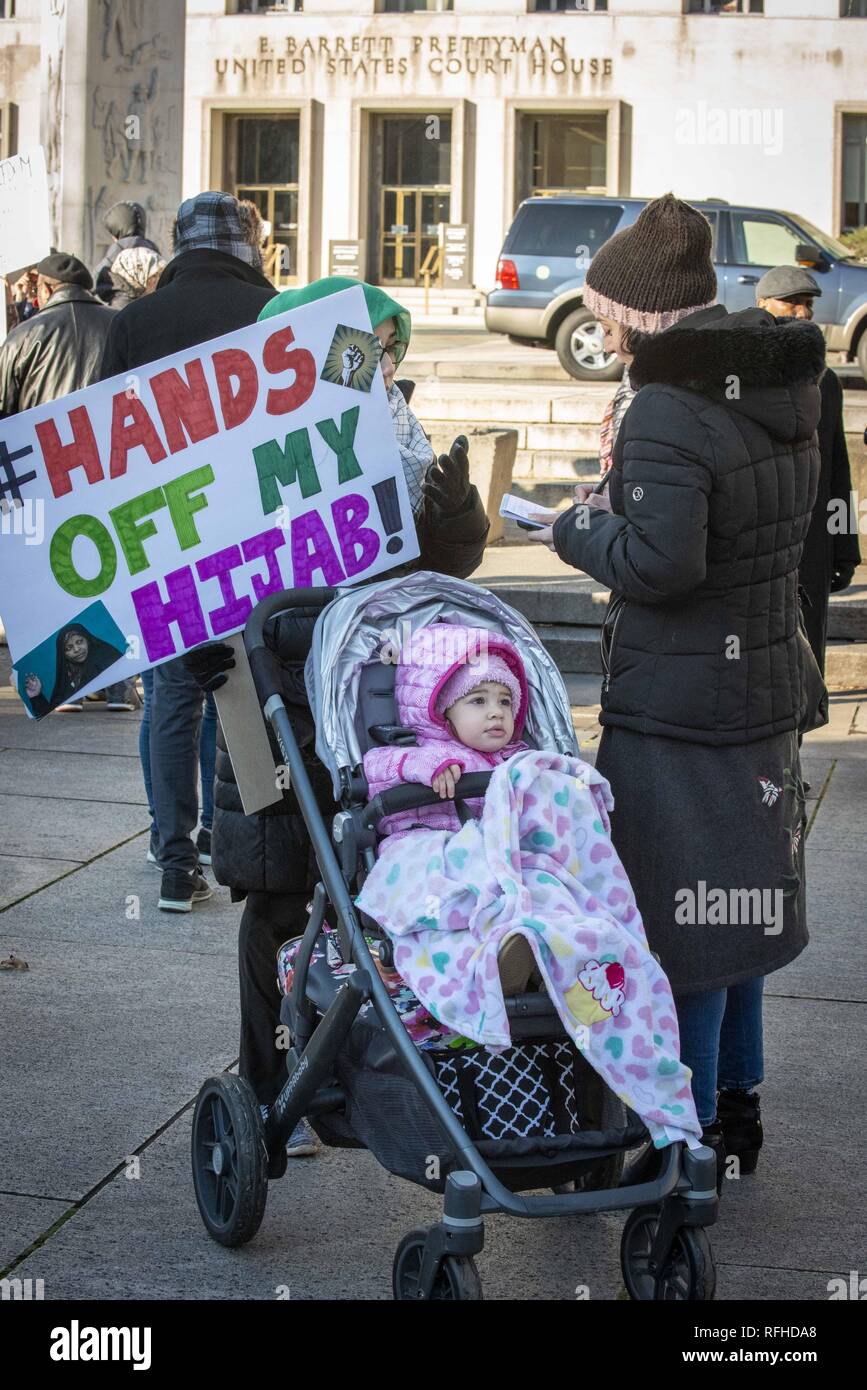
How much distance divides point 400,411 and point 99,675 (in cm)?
88

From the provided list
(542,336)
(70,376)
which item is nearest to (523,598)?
(70,376)

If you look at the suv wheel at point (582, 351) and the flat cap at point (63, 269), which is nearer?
the flat cap at point (63, 269)

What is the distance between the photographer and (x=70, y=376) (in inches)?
307

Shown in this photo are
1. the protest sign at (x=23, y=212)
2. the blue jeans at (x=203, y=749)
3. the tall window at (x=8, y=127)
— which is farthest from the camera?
the tall window at (x=8, y=127)

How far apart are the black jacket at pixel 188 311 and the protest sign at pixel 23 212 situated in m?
2.40

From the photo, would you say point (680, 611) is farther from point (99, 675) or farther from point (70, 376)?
point (70, 376)

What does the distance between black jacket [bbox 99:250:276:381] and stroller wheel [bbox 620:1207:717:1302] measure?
2.87 m

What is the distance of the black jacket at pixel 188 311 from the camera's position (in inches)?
203

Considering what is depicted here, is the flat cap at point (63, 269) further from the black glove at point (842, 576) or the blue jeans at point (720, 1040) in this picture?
the blue jeans at point (720, 1040)

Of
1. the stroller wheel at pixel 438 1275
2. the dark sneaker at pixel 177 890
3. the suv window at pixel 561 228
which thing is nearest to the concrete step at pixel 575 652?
the dark sneaker at pixel 177 890

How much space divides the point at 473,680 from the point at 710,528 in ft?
1.82

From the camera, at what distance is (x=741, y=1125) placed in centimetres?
396
